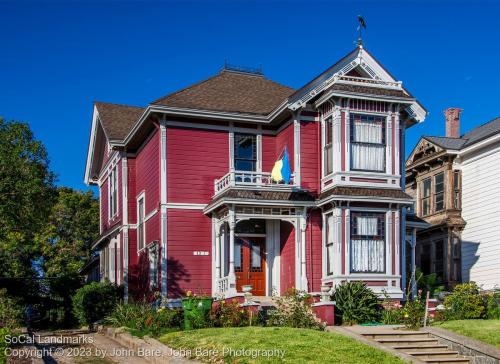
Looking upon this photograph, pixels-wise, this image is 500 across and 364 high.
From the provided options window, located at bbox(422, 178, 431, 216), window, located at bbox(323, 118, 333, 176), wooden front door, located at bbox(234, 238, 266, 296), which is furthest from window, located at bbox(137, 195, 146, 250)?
window, located at bbox(422, 178, 431, 216)

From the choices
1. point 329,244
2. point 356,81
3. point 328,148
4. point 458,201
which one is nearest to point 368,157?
point 328,148

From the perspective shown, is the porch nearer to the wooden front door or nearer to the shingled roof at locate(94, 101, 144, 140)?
the wooden front door

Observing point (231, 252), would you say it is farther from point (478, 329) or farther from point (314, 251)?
point (478, 329)

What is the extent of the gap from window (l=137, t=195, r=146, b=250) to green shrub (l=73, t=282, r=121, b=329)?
76.6 inches

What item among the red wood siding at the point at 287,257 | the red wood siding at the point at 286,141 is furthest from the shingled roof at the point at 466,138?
the red wood siding at the point at 287,257

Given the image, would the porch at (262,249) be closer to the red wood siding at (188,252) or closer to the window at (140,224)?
the red wood siding at (188,252)

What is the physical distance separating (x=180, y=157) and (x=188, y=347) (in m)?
9.93

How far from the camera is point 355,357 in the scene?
52.1 ft

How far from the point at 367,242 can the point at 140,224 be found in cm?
926

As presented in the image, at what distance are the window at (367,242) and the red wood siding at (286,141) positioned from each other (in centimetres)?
288

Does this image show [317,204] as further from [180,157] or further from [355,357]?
[355,357]

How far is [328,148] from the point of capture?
2509cm

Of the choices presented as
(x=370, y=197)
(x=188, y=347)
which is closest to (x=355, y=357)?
(x=188, y=347)

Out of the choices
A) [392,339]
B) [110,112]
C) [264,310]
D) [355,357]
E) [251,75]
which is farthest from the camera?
[110,112]
